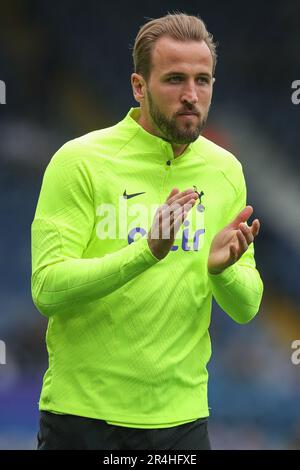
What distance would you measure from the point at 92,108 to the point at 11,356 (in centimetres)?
134

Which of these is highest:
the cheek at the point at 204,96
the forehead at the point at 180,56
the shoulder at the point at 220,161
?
the forehead at the point at 180,56

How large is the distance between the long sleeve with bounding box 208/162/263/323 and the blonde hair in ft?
1.58

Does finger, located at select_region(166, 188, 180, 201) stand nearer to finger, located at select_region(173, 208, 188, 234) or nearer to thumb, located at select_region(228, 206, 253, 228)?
finger, located at select_region(173, 208, 188, 234)

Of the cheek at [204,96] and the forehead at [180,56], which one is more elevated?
the forehead at [180,56]

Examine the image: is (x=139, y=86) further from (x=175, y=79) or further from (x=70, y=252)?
(x=70, y=252)

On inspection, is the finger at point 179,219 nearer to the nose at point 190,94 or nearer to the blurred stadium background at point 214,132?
the nose at point 190,94

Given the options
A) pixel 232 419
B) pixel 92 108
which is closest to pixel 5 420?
pixel 232 419

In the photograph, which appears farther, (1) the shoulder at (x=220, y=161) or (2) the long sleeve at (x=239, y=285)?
(1) the shoulder at (x=220, y=161)

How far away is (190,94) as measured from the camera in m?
3.13

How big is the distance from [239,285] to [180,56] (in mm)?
704

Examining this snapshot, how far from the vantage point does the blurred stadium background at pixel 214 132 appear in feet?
18.2

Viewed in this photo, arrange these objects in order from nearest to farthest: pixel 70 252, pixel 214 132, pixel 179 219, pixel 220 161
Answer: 1. pixel 179 219
2. pixel 70 252
3. pixel 220 161
4. pixel 214 132

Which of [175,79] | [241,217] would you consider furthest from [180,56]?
[241,217]

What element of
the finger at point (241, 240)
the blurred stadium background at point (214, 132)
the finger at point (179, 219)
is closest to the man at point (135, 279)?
the finger at point (241, 240)
